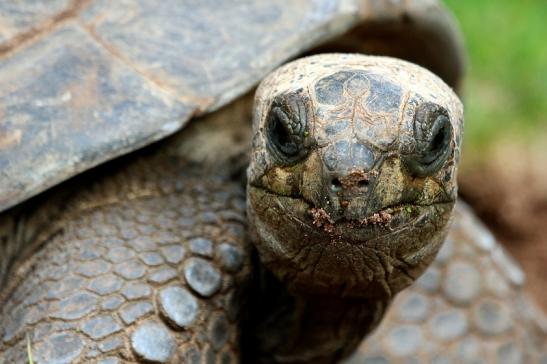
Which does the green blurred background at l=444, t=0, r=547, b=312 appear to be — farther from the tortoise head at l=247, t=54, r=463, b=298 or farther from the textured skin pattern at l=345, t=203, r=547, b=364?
the tortoise head at l=247, t=54, r=463, b=298

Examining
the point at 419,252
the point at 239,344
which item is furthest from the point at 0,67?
the point at 419,252

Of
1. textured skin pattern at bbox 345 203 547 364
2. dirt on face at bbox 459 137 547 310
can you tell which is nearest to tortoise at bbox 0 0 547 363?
textured skin pattern at bbox 345 203 547 364

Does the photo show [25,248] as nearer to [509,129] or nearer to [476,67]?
[509,129]

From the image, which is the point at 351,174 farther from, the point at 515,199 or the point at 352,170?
the point at 515,199

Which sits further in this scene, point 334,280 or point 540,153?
point 540,153

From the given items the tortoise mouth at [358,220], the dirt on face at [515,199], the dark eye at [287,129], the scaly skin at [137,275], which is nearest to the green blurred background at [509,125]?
the dirt on face at [515,199]
